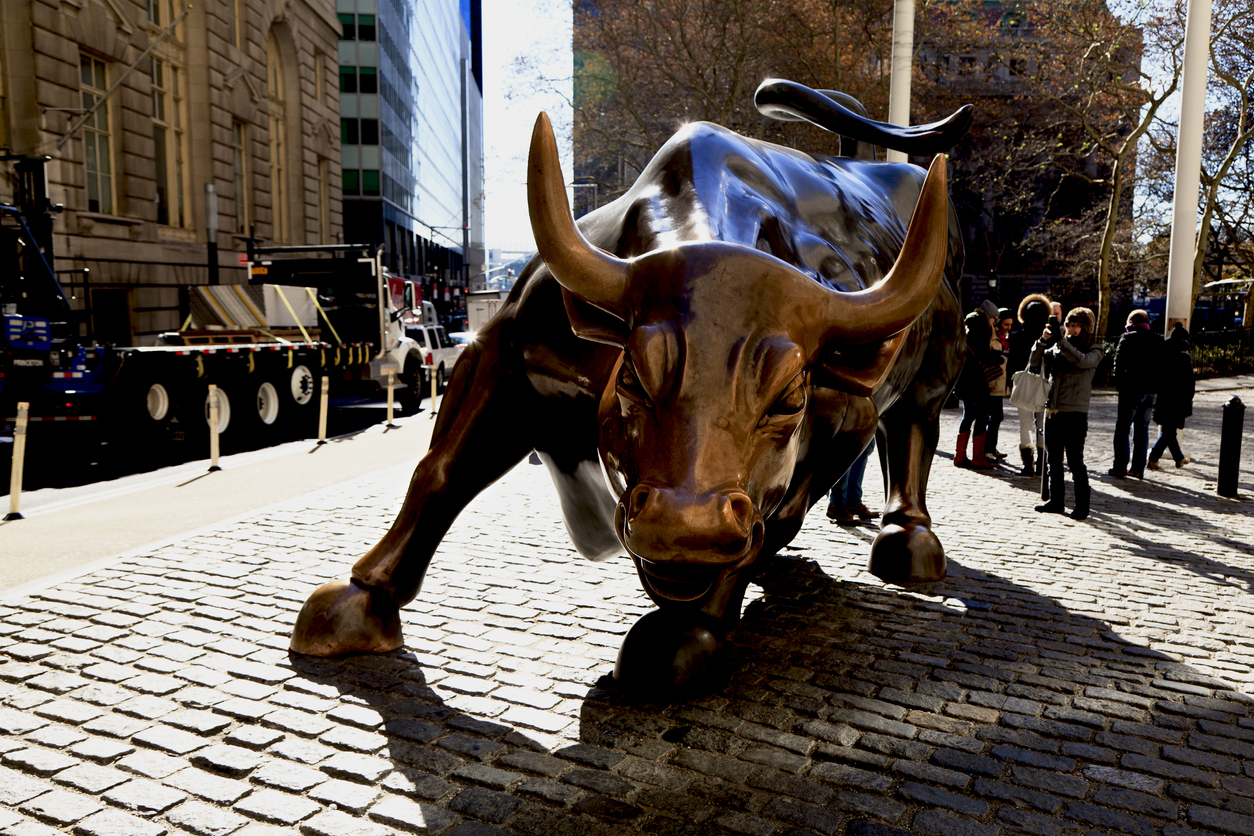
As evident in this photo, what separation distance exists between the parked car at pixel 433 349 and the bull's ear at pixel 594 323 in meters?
17.7

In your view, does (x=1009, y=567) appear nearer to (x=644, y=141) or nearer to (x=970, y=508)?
(x=970, y=508)

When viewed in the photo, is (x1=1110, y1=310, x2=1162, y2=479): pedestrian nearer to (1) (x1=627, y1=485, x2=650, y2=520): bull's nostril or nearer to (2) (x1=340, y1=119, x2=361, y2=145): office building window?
(1) (x1=627, y1=485, x2=650, y2=520): bull's nostril

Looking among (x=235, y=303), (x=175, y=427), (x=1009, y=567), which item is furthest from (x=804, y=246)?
(x=235, y=303)

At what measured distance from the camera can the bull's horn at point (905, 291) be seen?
A: 2719 millimetres

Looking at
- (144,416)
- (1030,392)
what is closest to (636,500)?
(1030,392)

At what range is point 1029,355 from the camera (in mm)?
9852

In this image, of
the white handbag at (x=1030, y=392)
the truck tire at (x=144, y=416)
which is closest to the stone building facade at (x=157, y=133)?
the truck tire at (x=144, y=416)

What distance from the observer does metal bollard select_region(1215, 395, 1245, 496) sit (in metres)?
8.65

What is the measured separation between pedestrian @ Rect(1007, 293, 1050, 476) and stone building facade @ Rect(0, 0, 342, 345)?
14.6m

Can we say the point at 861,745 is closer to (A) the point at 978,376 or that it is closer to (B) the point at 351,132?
(A) the point at 978,376

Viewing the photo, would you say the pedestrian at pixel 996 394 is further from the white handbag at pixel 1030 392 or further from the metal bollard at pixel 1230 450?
the metal bollard at pixel 1230 450

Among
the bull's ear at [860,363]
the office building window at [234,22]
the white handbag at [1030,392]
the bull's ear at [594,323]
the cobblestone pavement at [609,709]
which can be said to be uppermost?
the office building window at [234,22]

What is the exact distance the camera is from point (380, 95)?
51531mm

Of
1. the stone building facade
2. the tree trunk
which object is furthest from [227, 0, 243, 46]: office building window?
the tree trunk
